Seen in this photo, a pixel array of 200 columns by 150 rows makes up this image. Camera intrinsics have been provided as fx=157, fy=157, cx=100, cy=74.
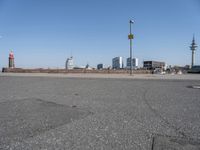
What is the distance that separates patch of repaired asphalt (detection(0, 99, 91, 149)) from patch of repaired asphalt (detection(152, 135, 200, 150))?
2155 millimetres

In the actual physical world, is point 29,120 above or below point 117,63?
below

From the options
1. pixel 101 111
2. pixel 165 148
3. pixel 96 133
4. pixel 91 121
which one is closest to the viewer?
pixel 165 148

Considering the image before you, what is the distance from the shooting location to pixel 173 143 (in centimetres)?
287

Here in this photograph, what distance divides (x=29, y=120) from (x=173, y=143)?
3420 mm

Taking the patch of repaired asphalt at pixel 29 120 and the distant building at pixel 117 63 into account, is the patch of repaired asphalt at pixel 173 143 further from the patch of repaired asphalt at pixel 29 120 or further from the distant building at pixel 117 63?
the distant building at pixel 117 63

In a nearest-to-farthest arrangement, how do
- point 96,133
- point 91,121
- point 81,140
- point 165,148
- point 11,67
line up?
point 165,148 → point 81,140 → point 96,133 → point 91,121 → point 11,67

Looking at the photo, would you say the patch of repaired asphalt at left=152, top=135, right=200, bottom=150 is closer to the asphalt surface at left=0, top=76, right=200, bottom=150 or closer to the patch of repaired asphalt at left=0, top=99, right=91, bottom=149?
the asphalt surface at left=0, top=76, right=200, bottom=150

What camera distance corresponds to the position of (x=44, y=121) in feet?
13.3

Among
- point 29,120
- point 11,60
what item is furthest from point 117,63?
point 29,120

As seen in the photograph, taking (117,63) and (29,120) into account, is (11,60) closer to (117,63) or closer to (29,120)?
(29,120)

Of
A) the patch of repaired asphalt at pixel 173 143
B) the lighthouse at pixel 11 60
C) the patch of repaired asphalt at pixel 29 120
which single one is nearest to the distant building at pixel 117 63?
the lighthouse at pixel 11 60

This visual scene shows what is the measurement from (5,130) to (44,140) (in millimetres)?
1098

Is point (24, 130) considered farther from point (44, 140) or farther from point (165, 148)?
point (165, 148)

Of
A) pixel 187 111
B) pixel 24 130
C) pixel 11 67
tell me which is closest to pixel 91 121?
pixel 24 130
